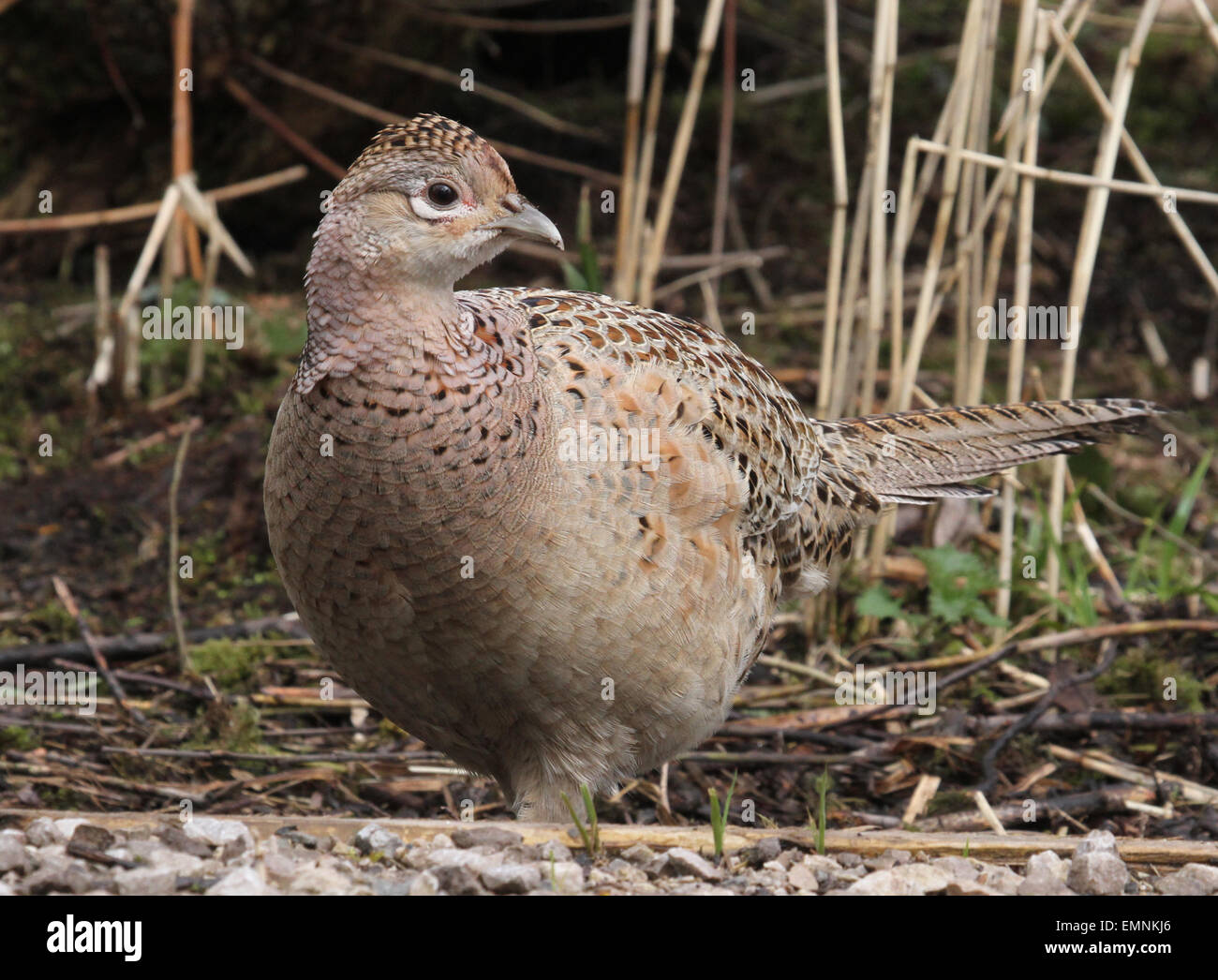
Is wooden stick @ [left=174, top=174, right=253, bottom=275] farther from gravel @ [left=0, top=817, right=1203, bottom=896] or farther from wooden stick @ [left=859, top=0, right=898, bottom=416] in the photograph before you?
gravel @ [left=0, top=817, right=1203, bottom=896]

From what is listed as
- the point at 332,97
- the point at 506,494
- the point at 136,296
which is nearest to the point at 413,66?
the point at 332,97

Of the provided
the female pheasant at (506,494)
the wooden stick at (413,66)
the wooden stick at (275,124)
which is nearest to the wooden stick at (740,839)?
the female pheasant at (506,494)

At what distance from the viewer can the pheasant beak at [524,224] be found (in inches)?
136

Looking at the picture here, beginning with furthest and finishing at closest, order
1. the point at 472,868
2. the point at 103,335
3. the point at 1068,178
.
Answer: the point at 103,335, the point at 1068,178, the point at 472,868

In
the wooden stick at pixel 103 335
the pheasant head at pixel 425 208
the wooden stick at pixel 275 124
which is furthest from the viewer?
the wooden stick at pixel 275 124

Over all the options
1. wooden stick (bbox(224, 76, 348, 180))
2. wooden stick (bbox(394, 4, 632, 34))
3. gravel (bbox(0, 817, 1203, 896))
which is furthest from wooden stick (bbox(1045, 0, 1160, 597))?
wooden stick (bbox(224, 76, 348, 180))

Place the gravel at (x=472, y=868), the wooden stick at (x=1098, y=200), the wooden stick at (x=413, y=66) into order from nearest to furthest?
the gravel at (x=472, y=868) → the wooden stick at (x=1098, y=200) → the wooden stick at (x=413, y=66)

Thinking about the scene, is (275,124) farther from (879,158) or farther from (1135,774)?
(1135,774)

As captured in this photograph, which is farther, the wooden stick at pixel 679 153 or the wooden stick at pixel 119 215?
the wooden stick at pixel 119 215

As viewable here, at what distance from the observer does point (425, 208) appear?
3.34 meters

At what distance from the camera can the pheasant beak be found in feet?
11.3

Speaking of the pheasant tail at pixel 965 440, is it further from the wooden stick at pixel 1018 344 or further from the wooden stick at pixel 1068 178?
the wooden stick at pixel 1068 178

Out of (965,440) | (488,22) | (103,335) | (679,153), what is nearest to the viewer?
(965,440)

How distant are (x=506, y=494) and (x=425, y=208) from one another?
0.70 meters
